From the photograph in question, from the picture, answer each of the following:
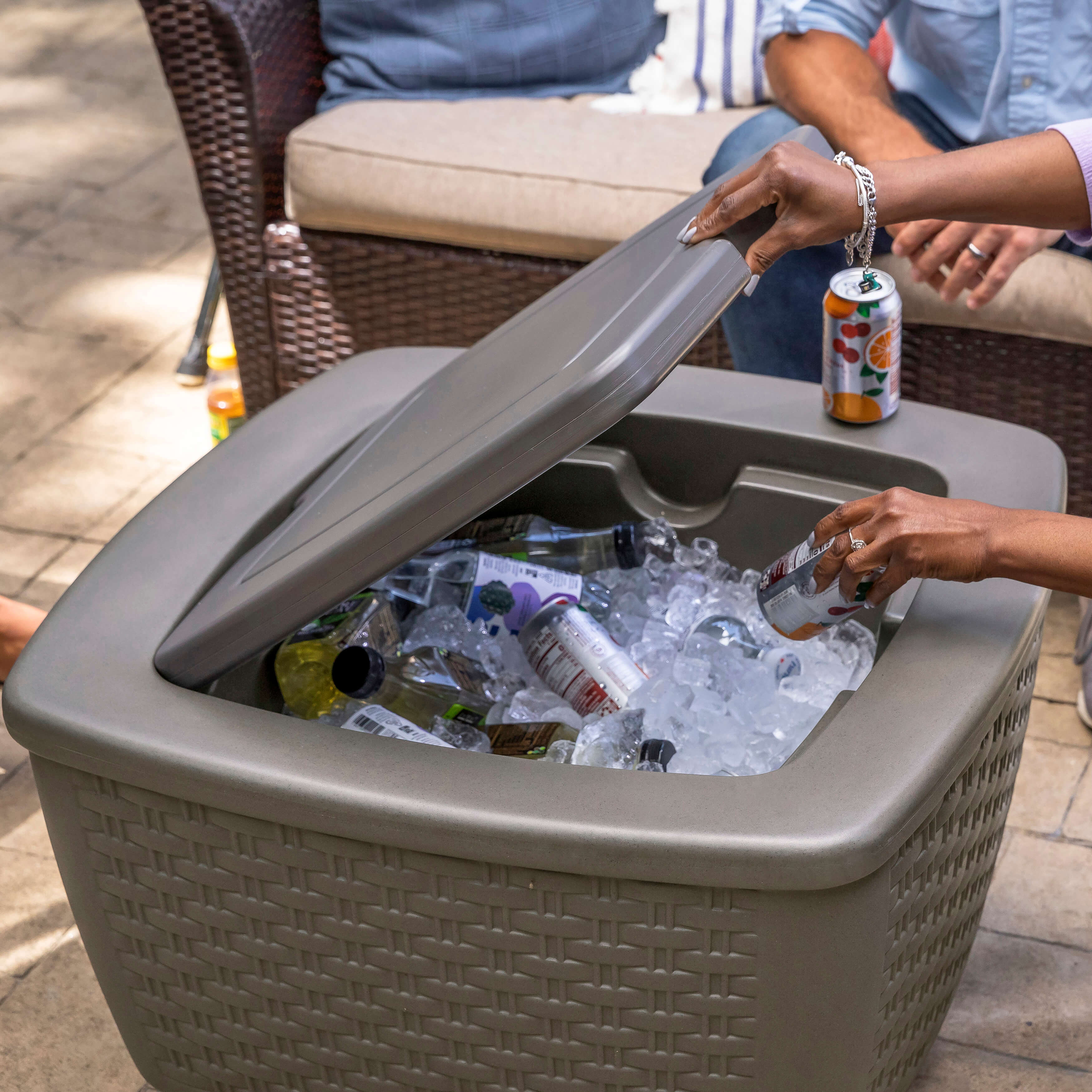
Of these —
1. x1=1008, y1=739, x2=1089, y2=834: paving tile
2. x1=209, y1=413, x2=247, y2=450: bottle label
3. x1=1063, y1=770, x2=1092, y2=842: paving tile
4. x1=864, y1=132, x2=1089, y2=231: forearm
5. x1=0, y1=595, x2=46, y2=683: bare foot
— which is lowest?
x1=1008, y1=739, x2=1089, y2=834: paving tile

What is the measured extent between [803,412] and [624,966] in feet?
1.91

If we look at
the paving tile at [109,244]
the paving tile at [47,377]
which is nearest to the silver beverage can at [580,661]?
the paving tile at [47,377]

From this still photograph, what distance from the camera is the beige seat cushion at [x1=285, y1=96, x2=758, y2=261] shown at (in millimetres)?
1961

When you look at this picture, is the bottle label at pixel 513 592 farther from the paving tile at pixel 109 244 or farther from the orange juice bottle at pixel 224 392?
the paving tile at pixel 109 244

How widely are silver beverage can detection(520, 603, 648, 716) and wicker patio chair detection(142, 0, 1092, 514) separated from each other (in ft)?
3.01

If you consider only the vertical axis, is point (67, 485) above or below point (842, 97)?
below

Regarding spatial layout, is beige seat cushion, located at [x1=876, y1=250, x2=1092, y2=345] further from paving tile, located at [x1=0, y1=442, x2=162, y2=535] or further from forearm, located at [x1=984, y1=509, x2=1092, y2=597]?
paving tile, located at [x1=0, y1=442, x2=162, y2=535]

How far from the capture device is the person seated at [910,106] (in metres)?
1.66

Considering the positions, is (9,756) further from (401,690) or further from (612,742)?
(612,742)

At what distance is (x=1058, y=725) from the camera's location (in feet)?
5.67

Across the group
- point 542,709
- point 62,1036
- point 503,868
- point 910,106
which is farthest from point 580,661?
point 910,106

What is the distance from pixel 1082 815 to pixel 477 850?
1016mm

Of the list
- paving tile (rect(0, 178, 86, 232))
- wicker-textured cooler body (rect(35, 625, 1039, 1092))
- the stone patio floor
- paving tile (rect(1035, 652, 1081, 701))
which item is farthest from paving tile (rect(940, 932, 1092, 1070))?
paving tile (rect(0, 178, 86, 232))

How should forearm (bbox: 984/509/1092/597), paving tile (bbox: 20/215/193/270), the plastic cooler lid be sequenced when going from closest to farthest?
the plastic cooler lid, forearm (bbox: 984/509/1092/597), paving tile (bbox: 20/215/193/270)
